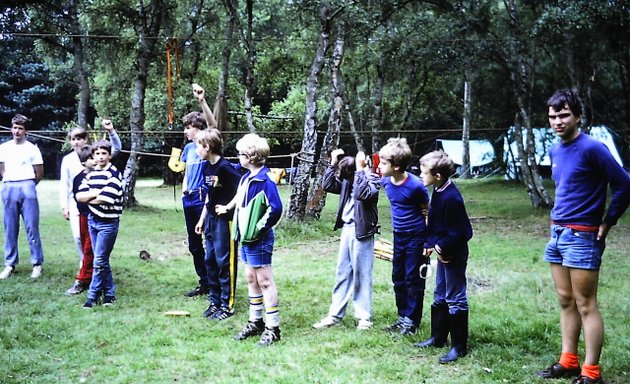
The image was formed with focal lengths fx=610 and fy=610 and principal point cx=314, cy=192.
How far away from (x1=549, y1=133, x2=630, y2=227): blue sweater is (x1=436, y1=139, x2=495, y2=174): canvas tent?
23.3 metres

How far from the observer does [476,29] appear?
13.2 metres

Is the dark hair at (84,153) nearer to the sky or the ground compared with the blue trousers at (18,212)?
nearer to the sky

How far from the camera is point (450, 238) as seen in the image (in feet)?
12.7

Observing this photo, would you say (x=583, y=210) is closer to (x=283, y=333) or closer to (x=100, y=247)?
(x=283, y=333)

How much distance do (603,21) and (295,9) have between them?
5858 mm

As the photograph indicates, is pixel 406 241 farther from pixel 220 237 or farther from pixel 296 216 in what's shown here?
pixel 296 216

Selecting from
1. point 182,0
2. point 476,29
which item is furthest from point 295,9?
point 182,0

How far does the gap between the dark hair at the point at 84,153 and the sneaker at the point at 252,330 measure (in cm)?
239

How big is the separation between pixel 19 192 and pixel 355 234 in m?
4.02

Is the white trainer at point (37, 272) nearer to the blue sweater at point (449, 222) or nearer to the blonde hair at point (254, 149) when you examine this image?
the blonde hair at point (254, 149)

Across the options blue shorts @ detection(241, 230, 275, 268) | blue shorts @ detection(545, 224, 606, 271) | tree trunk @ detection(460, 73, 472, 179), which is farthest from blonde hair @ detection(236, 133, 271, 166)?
tree trunk @ detection(460, 73, 472, 179)

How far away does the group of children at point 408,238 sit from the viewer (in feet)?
12.8

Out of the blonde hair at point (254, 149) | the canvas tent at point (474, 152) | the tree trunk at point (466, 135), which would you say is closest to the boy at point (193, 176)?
the blonde hair at point (254, 149)

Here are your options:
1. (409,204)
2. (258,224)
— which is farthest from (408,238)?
(258,224)
